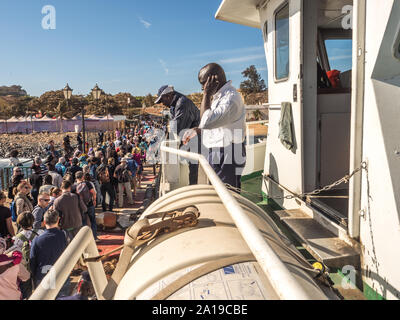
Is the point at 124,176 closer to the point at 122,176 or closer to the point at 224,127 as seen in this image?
the point at 122,176

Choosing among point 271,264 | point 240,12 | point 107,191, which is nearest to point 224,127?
point 271,264

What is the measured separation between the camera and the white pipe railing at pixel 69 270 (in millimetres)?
1077

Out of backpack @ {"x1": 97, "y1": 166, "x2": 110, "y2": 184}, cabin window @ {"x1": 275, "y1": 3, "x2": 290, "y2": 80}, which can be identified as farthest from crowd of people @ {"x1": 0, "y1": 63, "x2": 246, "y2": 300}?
backpack @ {"x1": 97, "y1": 166, "x2": 110, "y2": 184}

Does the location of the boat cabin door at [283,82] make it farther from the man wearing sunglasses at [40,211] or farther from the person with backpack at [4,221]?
the person with backpack at [4,221]

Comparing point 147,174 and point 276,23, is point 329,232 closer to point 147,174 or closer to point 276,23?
point 276,23

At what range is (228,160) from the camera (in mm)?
3605

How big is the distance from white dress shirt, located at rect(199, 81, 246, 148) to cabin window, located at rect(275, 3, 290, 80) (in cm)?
147

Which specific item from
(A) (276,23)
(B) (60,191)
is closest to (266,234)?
(A) (276,23)

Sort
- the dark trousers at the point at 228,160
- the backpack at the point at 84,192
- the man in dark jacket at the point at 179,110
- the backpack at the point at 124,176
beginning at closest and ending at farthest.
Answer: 1. the dark trousers at the point at 228,160
2. the man in dark jacket at the point at 179,110
3. the backpack at the point at 84,192
4. the backpack at the point at 124,176

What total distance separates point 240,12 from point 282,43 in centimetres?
194

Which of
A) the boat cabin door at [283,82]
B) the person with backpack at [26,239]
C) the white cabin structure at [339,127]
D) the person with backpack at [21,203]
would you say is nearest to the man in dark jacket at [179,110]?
the boat cabin door at [283,82]

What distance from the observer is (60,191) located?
19.3 feet

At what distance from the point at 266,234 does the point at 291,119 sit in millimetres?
3022

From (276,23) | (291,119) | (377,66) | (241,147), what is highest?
(276,23)
